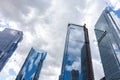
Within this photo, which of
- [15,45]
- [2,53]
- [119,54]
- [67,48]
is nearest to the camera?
[67,48]

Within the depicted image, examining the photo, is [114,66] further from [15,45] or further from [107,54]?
[15,45]

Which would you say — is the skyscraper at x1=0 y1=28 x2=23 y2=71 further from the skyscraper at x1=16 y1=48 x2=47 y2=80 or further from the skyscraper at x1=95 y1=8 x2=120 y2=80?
the skyscraper at x1=16 y1=48 x2=47 y2=80

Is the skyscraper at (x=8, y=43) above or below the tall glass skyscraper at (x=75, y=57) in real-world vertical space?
above

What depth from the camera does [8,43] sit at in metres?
89.2

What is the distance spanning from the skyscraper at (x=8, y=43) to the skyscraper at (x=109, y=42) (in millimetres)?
54354

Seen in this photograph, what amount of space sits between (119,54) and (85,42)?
4399 centimetres

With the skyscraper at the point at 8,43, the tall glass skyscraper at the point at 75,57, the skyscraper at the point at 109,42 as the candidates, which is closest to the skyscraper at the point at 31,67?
the tall glass skyscraper at the point at 75,57

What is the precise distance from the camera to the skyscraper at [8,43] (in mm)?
84938

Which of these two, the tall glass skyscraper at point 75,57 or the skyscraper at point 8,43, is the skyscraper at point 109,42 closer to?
the tall glass skyscraper at point 75,57

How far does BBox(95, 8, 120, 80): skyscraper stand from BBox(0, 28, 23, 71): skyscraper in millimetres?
54354

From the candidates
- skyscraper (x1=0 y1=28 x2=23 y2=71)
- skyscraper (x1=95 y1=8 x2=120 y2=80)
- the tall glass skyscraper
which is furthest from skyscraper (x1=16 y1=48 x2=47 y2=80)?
skyscraper (x1=0 y1=28 x2=23 y2=71)

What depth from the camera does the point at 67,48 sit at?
17609 millimetres

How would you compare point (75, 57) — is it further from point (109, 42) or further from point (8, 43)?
point (8, 43)

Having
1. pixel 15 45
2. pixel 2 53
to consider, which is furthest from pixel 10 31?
pixel 2 53
